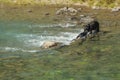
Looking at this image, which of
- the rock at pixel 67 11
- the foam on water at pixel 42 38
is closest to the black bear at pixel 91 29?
the foam on water at pixel 42 38

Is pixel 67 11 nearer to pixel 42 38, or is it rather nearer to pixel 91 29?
pixel 91 29

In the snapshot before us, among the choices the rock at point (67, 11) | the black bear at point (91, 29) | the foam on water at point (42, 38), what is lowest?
the foam on water at point (42, 38)

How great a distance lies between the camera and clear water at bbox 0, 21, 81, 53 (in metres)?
Answer: 35.9

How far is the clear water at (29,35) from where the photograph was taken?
118ft

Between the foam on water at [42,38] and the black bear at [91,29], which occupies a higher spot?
the black bear at [91,29]

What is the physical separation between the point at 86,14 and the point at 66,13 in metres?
3.57

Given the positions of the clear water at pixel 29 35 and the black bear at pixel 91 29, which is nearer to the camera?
the clear water at pixel 29 35

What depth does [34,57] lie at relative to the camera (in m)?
31.4

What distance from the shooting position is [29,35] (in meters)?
41.9

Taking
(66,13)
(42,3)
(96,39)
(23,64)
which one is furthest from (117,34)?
(42,3)

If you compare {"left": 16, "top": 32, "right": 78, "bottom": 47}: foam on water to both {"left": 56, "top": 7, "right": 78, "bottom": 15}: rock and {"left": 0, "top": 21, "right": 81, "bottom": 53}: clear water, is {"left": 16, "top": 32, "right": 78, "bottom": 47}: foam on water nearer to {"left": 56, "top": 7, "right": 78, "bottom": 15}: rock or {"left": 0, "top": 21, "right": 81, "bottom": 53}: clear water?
{"left": 0, "top": 21, "right": 81, "bottom": 53}: clear water

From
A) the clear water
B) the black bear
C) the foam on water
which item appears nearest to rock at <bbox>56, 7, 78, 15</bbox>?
the clear water

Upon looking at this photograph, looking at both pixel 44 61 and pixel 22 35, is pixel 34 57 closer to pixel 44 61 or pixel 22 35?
pixel 44 61

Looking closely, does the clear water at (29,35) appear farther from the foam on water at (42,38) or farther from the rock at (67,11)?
the rock at (67,11)
